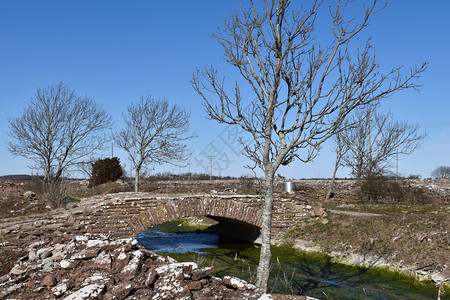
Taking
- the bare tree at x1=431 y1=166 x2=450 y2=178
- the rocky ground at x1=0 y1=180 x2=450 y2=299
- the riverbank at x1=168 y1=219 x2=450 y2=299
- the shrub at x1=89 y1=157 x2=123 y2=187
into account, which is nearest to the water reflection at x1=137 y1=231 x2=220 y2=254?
the riverbank at x1=168 y1=219 x2=450 y2=299

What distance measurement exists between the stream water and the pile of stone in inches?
73.5

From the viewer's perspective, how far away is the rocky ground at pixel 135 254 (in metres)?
4.38

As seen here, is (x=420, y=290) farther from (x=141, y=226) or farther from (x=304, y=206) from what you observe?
(x=141, y=226)

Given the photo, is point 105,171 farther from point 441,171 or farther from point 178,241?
point 441,171

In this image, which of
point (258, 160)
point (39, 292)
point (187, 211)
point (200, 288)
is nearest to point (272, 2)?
point (258, 160)

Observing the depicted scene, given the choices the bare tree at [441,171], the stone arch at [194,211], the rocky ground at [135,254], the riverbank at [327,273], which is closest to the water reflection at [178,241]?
the riverbank at [327,273]

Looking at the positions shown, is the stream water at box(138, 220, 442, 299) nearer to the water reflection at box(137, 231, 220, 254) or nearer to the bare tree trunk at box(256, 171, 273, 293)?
the water reflection at box(137, 231, 220, 254)

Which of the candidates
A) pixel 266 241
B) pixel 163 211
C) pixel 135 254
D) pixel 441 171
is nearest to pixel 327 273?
pixel 266 241

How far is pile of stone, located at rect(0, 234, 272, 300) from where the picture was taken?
423cm

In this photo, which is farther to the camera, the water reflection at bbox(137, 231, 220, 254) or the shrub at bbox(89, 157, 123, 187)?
the shrub at bbox(89, 157, 123, 187)

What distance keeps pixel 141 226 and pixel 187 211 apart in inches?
56.1

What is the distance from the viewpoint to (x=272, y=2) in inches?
219

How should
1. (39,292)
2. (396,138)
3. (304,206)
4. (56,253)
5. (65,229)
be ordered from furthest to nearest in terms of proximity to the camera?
(396,138)
(304,206)
(65,229)
(56,253)
(39,292)

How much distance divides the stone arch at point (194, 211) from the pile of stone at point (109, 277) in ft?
12.9
